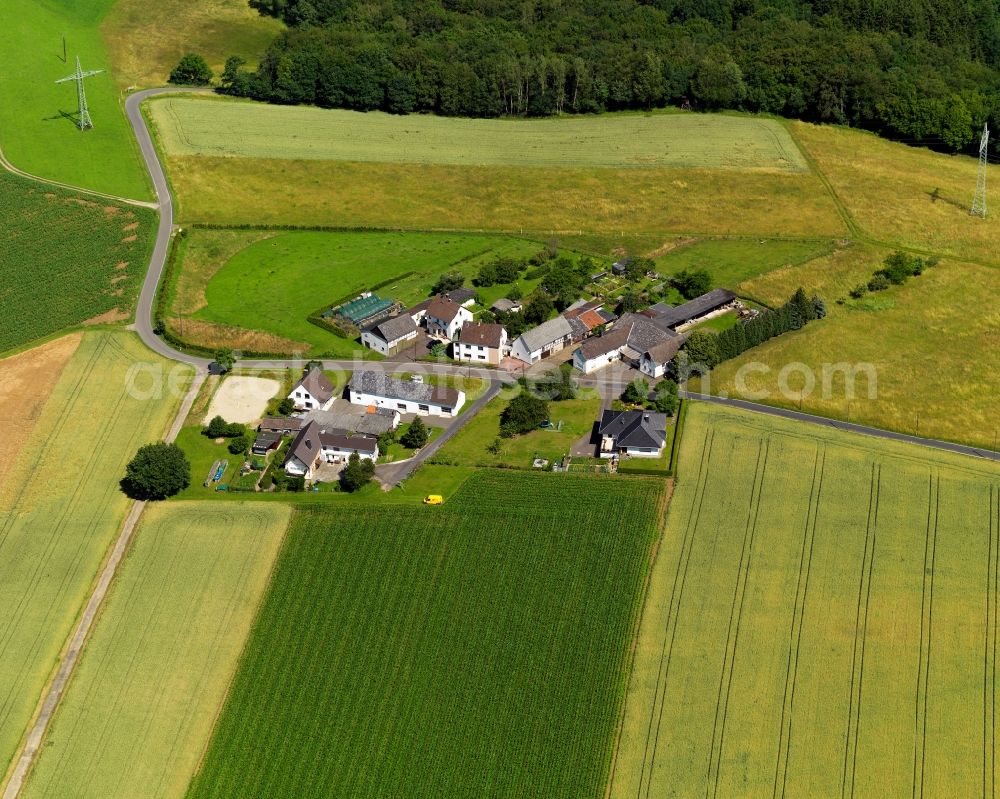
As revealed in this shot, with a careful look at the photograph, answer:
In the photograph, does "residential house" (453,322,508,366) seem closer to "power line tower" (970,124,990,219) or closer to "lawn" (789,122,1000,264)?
"lawn" (789,122,1000,264)

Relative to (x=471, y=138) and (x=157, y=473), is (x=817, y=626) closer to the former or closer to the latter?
(x=157, y=473)

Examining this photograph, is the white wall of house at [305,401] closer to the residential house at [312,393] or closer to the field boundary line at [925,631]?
the residential house at [312,393]

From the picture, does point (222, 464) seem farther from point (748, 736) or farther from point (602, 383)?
point (748, 736)

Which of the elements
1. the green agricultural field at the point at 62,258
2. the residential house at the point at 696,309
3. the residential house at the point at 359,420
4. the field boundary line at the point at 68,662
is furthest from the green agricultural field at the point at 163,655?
the residential house at the point at 696,309

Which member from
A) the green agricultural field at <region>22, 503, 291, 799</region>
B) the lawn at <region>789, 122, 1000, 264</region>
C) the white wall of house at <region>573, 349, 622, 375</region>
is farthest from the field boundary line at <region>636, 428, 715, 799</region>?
the lawn at <region>789, 122, 1000, 264</region>

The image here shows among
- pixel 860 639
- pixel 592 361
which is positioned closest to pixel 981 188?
pixel 592 361

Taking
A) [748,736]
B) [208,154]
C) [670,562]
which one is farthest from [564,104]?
[748,736]
